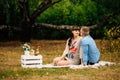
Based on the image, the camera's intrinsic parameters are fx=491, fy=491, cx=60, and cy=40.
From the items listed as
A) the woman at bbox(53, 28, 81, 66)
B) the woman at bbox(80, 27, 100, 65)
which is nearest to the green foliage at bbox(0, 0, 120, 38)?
the woman at bbox(53, 28, 81, 66)

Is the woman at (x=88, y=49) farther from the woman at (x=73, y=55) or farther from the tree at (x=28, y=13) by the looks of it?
the tree at (x=28, y=13)

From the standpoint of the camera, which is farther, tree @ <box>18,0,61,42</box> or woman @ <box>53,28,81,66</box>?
tree @ <box>18,0,61,42</box>

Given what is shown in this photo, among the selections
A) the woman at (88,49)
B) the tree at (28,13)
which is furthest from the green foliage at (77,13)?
the woman at (88,49)

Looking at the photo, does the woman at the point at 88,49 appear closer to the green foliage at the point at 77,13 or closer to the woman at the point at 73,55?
the woman at the point at 73,55

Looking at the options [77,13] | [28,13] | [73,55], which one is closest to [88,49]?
[73,55]

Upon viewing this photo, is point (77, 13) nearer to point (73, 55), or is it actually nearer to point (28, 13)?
point (28, 13)

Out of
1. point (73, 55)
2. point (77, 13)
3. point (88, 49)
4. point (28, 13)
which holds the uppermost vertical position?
point (77, 13)

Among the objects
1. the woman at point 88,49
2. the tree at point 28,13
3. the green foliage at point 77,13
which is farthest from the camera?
the green foliage at point 77,13

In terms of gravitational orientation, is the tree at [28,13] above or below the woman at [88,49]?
above

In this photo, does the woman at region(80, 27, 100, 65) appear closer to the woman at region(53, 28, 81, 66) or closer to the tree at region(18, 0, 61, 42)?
the woman at region(53, 28, 81, 66)

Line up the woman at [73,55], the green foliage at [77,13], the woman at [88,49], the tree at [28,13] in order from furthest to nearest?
the green foliage at [77,13] < the tree at [28,13] < the woman at [73,55] < the woman at [88,49]

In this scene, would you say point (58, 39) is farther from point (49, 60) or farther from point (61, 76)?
point (61, 76)

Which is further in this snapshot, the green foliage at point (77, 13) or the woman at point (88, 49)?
the green foliage at point (77, 13)

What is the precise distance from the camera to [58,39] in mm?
32000
